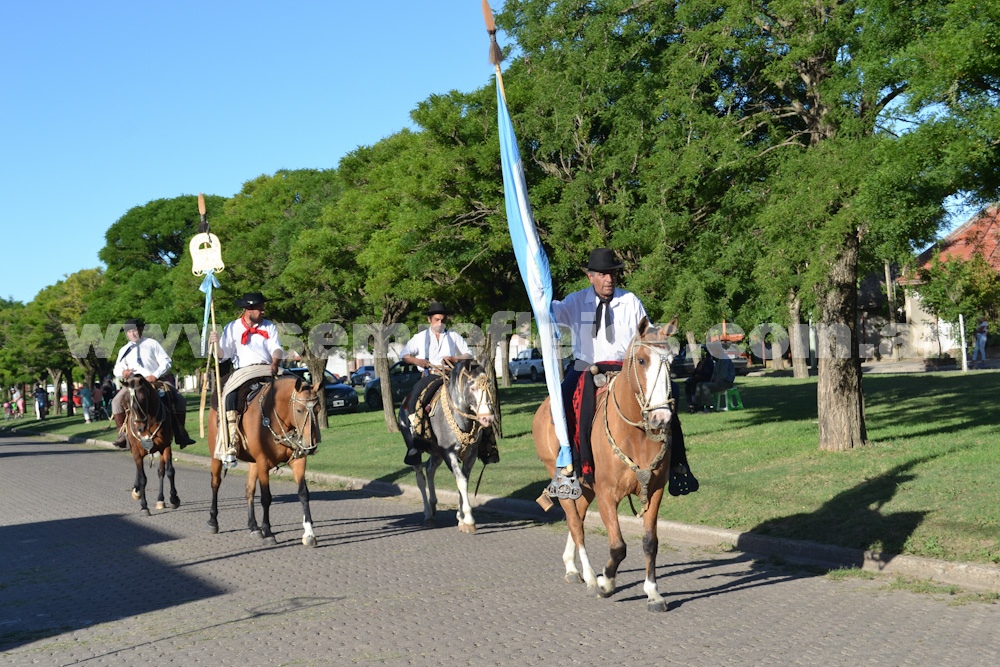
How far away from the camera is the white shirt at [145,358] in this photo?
16812mm

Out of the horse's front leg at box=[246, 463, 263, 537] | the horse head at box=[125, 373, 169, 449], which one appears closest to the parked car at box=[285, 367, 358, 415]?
the horse head at box=[125, 373, 169, 449]

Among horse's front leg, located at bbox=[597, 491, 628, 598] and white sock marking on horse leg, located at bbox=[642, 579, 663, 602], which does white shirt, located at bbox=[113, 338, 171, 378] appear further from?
white sock marking on horse leg, located at bbox=[642, 579, 663, 602]

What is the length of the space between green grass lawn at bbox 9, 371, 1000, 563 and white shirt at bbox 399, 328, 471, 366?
2231 millimetres

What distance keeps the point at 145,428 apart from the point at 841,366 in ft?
33.7

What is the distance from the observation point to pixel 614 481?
8.19 metres

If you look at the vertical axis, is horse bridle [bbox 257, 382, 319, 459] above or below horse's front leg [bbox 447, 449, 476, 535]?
above

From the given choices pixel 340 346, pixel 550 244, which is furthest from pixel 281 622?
pixel 340 346

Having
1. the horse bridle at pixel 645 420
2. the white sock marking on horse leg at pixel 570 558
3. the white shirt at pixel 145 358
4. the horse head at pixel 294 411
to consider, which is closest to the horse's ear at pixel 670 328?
the horse bridle at pixel 645 420

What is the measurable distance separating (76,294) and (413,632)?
248 feet

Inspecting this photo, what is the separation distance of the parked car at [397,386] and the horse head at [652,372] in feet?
112

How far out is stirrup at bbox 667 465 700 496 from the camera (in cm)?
864

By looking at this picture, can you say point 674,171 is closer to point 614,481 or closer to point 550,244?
point 550,244

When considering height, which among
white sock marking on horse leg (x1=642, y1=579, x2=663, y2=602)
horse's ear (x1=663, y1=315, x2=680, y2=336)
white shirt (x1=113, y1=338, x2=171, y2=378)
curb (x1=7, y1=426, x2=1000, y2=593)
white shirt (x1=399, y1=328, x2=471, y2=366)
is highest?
white shirt (x1=113, y1=338, x2=171, y2=378)

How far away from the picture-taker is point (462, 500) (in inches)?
500
